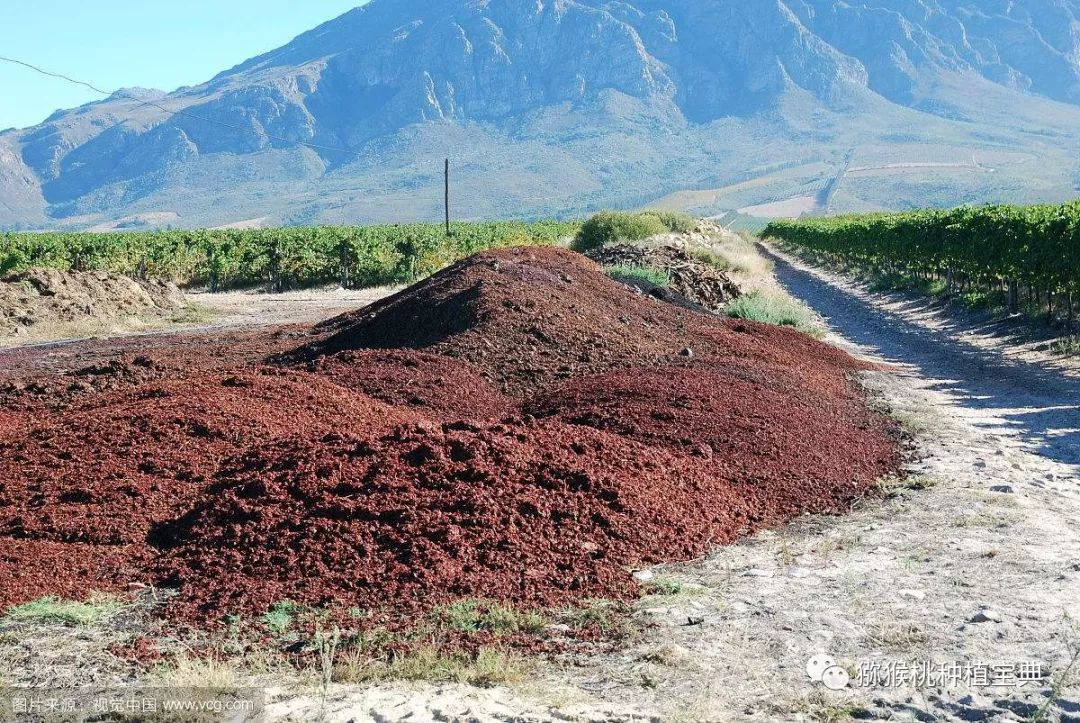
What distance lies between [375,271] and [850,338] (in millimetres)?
21631

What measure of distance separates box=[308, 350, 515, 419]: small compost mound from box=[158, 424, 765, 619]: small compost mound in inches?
115

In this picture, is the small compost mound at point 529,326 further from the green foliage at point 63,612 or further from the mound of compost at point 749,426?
the green foliage at point 63,612

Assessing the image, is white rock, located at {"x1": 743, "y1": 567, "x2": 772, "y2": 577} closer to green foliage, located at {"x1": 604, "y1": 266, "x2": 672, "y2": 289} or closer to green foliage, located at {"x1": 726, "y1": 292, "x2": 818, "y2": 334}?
green foliage, located at {"x1": 726, "y1": 292, "x2": 818, "y2": 334}

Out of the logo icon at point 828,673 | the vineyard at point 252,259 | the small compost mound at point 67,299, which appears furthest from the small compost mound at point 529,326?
the vineyard at point 252,259

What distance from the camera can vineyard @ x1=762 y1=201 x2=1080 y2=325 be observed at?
1997 centimetres

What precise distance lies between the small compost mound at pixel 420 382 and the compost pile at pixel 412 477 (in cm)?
4

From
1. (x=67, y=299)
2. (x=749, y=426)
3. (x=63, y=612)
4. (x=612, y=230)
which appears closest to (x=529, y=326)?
(x=749, y=426)

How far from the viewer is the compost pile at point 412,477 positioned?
641 cm

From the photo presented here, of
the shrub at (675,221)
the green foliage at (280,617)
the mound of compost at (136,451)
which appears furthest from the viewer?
the shrub at (675,221)

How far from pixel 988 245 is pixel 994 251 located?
0.77 m

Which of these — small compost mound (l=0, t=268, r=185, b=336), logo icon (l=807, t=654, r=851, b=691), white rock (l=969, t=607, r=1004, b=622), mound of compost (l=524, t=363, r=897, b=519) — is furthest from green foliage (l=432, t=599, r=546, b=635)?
small compost mound (l=0, t=268, r=185, b=336)

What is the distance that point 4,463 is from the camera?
8523 mm

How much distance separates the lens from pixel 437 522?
22.4 ft

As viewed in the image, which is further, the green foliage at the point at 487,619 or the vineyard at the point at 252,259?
the vineyard at the point at 252,259
